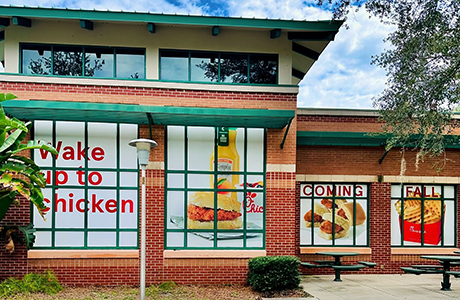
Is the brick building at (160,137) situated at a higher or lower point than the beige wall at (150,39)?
lower

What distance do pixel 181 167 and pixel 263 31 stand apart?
4.68 m

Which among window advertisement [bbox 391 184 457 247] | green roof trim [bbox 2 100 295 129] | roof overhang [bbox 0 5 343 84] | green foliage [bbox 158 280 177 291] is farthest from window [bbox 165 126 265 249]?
window advertisement [bbox 391 184 457 247]

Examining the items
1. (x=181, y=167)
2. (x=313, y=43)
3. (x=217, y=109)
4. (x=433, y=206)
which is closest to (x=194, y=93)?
(x=217, y=109)

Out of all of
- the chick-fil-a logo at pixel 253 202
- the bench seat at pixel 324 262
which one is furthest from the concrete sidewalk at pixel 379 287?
the chick-fil-a logo at pixel 253 202

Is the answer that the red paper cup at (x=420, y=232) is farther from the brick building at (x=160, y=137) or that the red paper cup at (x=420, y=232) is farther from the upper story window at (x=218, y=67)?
the upper story window at (x=218, y=67)

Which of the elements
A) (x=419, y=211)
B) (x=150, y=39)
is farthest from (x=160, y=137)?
(x=419, y=211)

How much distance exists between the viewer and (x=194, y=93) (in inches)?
447

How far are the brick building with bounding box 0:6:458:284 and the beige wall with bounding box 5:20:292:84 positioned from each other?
0.03 metres

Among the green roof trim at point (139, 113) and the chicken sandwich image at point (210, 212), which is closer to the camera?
the green roof trim at point (139, 113)

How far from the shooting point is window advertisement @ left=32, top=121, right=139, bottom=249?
428 inches

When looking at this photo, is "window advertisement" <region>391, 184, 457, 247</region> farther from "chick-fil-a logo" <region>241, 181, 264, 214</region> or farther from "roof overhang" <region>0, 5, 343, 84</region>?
"roof overhang" <region>0, 5, 343, 84</region>

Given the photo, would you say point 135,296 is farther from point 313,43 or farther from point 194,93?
point 313,43

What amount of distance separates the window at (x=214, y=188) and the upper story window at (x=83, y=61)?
2187 millimetres

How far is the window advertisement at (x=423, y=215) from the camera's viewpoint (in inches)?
540
